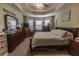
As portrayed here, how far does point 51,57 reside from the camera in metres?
1.56

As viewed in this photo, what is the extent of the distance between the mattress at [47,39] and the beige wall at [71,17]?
0.22 metres

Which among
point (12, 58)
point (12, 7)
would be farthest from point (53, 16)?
point (12, 58)

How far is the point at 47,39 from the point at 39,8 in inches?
21.1

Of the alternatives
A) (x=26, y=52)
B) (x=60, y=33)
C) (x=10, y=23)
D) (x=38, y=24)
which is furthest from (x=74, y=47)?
(x=10, y=23)

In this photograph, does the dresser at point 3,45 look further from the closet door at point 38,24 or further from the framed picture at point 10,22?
the closet door at point 38,24

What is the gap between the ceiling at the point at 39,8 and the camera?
59.6 inches

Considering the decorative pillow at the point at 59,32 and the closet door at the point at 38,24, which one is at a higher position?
the closet door at the point at 38,24

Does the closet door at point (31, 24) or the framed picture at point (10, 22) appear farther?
the closet door at point (31, 24)

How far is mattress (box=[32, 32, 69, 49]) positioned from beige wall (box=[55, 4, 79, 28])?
0.72 ft

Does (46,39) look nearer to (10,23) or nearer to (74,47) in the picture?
(74,47)

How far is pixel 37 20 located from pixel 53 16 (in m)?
0.28

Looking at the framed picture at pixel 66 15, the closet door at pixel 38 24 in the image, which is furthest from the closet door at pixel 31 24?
the framed picture at pixel 66 15

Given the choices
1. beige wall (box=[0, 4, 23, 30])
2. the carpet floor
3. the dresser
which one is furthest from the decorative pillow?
the dresser

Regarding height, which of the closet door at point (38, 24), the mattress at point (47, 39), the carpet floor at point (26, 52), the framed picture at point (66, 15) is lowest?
the carpet floor at point (26, 52)
